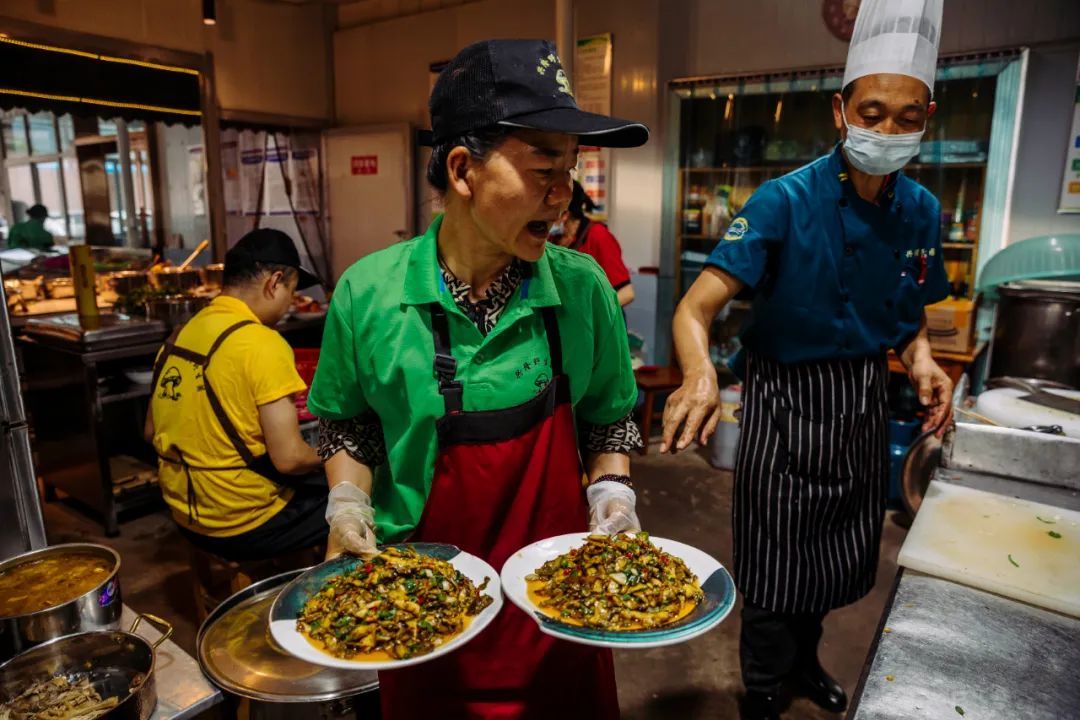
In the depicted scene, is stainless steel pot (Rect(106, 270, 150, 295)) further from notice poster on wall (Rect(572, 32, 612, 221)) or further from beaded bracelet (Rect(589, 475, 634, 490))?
beaded bracelet (Rect(589, 475, 634, 490))

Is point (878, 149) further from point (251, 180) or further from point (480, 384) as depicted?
point (251, 180)

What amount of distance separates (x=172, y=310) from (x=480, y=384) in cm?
359

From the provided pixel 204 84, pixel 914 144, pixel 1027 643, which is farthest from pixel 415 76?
pixel 1027 643

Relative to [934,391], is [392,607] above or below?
below

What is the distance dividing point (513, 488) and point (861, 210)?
1500 mm

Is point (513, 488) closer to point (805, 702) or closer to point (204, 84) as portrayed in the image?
point (805, 702)

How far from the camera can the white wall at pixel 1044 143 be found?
424 centimetres

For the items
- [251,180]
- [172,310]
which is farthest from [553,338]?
[251,180]

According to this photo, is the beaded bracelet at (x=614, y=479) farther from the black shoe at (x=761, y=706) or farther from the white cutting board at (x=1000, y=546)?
the black shoe at (x=761, y=706)

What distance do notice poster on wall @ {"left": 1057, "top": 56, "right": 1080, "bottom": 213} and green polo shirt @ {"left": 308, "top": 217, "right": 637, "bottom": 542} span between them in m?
4.14

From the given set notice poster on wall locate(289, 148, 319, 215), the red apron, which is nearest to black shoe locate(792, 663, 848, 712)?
the red apron

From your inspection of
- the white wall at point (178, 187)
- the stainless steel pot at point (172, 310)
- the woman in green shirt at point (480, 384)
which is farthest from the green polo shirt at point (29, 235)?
the woman in green shirt at point (480, 384)

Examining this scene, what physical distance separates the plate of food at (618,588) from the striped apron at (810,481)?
3.10ft

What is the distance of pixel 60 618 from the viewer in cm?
153
